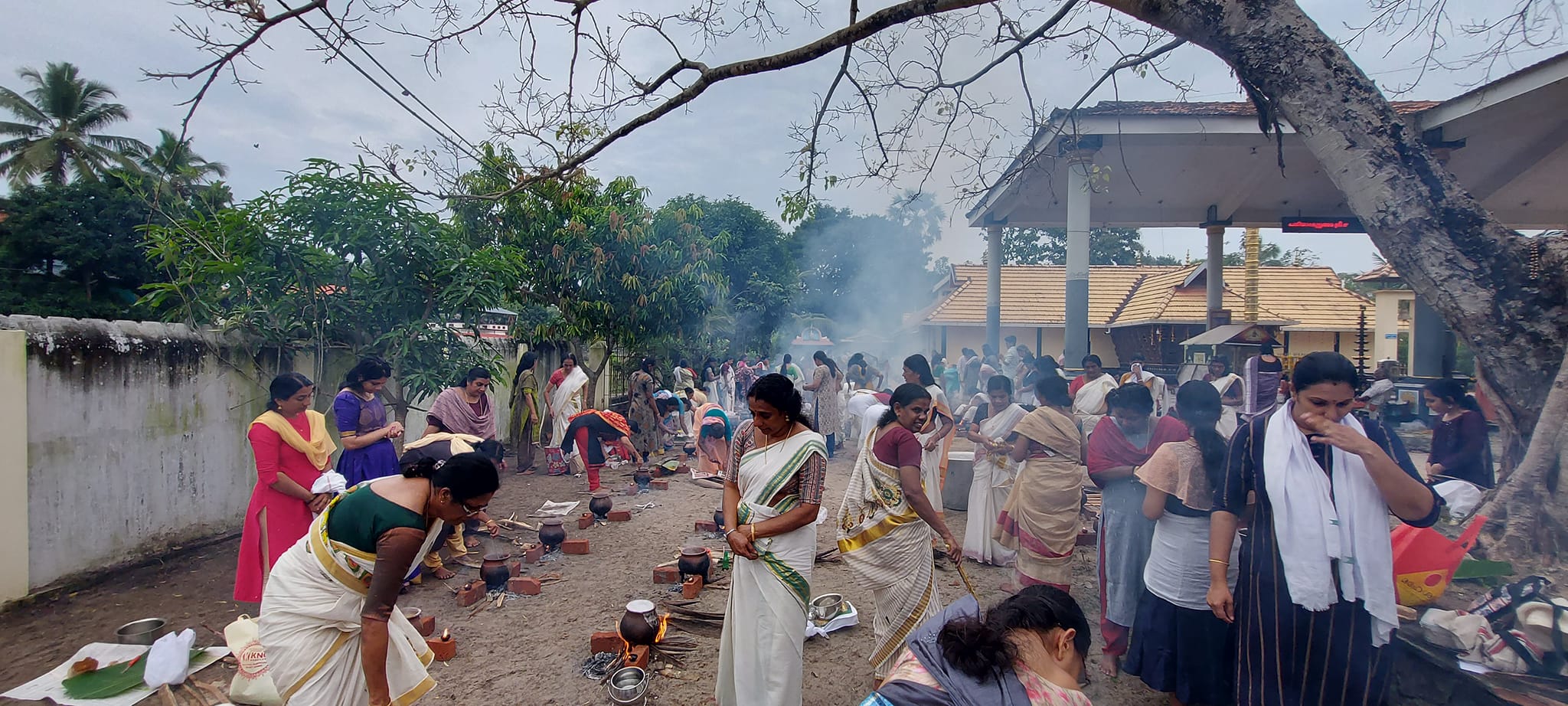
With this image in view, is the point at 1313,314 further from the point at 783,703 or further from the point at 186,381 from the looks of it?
the point at 186,381

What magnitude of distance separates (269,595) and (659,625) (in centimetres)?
220

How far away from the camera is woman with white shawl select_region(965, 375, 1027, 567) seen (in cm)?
573

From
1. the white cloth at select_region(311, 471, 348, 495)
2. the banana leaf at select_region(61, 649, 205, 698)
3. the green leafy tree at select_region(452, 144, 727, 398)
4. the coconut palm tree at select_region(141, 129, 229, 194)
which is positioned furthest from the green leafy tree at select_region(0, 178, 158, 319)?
the white cloth at select_region(311, 471, 348, 495)

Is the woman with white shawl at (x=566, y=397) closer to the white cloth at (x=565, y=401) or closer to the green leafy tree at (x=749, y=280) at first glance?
the white cloth at (x=565, y=401)

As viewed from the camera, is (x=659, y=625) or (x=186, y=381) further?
(x=186, y=381)

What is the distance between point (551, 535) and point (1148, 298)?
814 inches

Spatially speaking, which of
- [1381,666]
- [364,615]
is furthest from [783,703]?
[1381,666]

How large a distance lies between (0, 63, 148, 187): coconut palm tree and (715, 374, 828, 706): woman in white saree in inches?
1284

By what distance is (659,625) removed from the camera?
4.17 metres

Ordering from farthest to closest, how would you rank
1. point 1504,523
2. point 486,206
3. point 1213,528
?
1. point 486,206
2. point 1504,523
3. point 1213,528

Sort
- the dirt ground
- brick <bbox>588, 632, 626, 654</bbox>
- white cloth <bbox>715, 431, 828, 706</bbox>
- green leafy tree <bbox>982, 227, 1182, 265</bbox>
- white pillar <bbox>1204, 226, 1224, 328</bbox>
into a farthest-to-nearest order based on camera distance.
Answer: green leafy tree <bbox>982, 227, 1182, 265</bbox> → white pillar <bbox>1204, 226, 1224, 328</bbox> → brick <bbox>588, 632, 626, 654</bbox> → the dirt ground → white cloth <bbox>715, 431, 828, 706</bbox>

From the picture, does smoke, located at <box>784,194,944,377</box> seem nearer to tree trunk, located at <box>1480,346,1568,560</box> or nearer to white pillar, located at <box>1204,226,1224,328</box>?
white pillar, located at <box>1204,226,1224,328</box>

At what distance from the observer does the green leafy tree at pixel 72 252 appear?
18609mm

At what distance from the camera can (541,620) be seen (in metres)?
4.74
